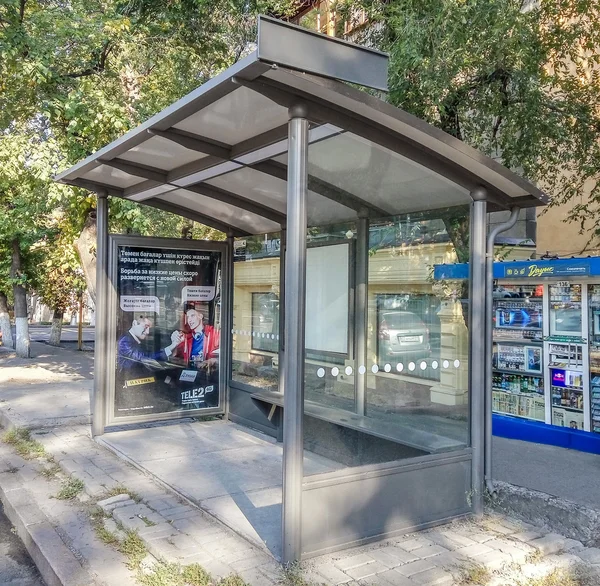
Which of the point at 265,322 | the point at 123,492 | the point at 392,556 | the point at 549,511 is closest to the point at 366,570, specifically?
the point at 392,556

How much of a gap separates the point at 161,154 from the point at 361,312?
7.39 feet

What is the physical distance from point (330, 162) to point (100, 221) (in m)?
3.46

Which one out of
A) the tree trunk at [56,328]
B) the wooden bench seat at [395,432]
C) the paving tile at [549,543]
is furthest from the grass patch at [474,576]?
the tree trunk at [56,328]

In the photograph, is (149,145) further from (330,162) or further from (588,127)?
(588,127)

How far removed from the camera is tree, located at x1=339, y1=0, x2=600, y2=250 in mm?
6691

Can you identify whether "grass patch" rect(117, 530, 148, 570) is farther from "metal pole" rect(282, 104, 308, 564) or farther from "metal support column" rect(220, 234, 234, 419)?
"metal support column" rect(220, 234, 234, 419)

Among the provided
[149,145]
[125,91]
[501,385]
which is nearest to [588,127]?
[501,385]

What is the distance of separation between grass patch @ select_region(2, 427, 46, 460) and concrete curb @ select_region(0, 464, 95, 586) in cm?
84

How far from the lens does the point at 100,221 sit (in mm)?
6445

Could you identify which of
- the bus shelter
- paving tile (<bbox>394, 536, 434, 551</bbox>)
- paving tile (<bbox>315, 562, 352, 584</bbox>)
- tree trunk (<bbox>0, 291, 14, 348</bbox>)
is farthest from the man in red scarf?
tree trunk (<bbox>0, 291, 14, 348</bbox>)

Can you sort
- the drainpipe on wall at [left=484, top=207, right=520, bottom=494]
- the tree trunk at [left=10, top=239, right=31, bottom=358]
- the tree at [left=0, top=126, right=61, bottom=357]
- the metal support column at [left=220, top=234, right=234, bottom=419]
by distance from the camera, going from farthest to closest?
1. the tree trunk at [left=10, top=239, right=31, bottom=358]
2. the tree at [left=0, top=126, right=61, bottom=357]
3. the metal support column at [left=220, top=234, right=234, bottom=419]
4. the drainpipe on wall at [left=484, top=207, right=520, bottom=494]

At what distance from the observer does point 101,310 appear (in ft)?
21.1

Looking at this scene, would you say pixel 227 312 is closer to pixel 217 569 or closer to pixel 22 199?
pixel 217 569

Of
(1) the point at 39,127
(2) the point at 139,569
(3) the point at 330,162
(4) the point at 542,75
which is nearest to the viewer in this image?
(2) the point at 139,569
